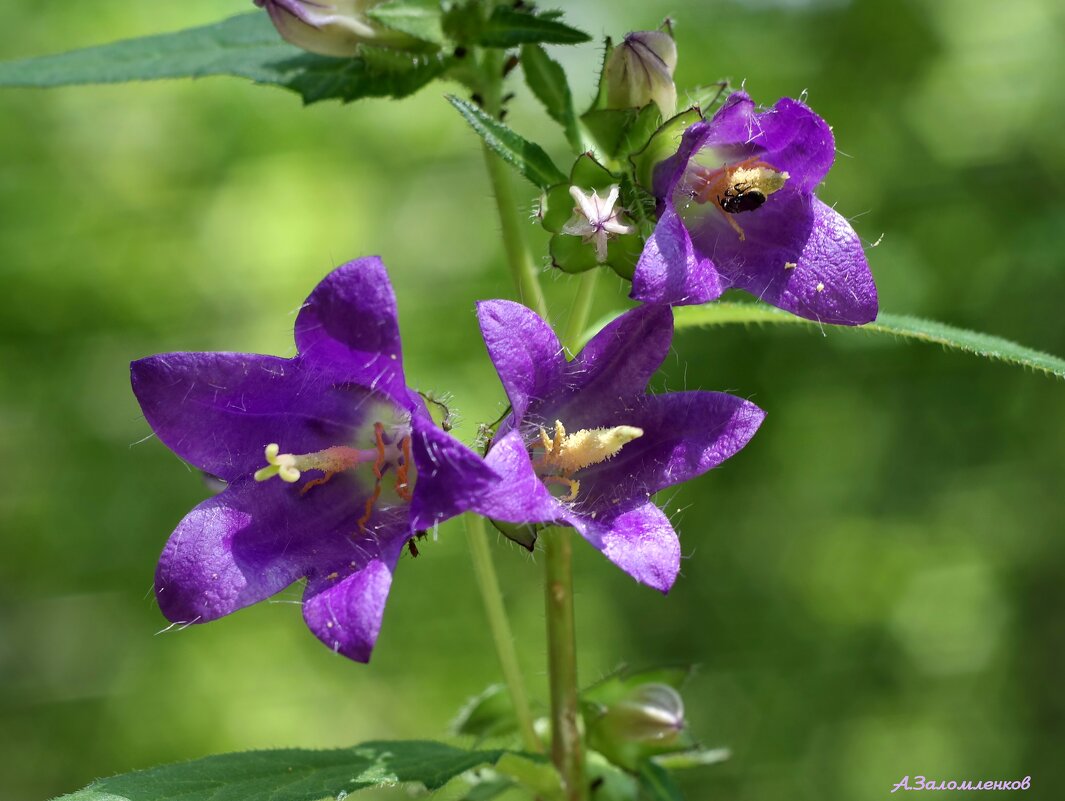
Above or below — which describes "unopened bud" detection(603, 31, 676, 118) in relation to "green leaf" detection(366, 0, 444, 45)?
below

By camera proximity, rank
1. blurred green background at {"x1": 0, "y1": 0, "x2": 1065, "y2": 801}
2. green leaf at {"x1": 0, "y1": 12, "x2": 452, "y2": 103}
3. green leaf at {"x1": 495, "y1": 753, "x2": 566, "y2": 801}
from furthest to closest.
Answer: blurred green background at {"x1": 0, "y1": 0, "x2": 1065, "y2": 801}, green leaf at {"x1": 0, "y1": 12, "x2": 452, "y2": 103}, green leaf at {"x1": 495, "y1": 753, "x2": 566, "y2": 801}

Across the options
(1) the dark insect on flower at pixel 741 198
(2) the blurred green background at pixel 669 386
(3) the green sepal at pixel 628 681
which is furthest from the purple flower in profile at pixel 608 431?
(2) the blurred green background at pixel 669 386

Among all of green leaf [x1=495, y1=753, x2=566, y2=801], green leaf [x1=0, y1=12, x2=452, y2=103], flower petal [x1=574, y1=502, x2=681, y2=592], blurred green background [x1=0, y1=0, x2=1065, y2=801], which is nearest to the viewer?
flower petal [x1=574, y1=502, x2=681, y2=592]

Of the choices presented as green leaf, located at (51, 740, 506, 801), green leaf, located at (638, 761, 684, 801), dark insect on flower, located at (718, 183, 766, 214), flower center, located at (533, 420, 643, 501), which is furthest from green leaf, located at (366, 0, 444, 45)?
green leaf, located at (638, 761, 684, 801)

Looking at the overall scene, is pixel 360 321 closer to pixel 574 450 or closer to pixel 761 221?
pixel 574 450

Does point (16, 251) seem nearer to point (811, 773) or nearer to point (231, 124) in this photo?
point (231, 124)

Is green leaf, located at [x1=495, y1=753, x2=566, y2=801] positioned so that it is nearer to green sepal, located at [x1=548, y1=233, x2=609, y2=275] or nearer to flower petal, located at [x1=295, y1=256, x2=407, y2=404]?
flower petal, located at [x1=295, y1=256, x2=407, y2=404]

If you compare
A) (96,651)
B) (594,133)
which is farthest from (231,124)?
(594,133)

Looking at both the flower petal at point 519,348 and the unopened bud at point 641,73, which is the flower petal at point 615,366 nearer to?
the flower petal at point 519,348
